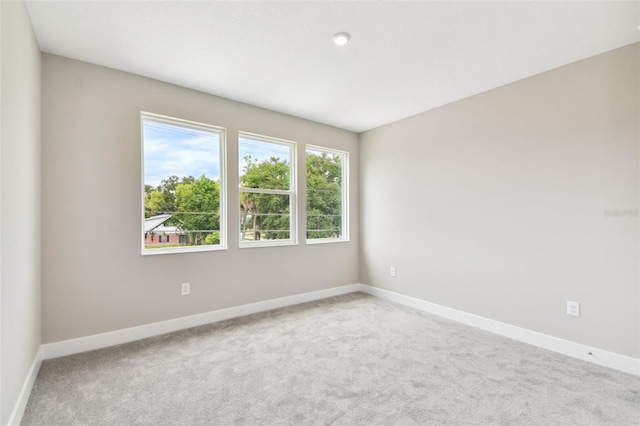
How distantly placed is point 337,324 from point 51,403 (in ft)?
7.58

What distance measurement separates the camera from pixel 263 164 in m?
3.76

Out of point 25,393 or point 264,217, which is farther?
point 264,217

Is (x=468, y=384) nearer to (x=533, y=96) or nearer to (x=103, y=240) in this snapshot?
(x=533, y=96)

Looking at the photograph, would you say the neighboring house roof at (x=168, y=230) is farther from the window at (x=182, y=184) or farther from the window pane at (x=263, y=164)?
the window pane at (x=263, y=164)

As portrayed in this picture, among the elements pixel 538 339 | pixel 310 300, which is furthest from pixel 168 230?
pixel 538 339

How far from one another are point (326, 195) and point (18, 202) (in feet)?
10.7

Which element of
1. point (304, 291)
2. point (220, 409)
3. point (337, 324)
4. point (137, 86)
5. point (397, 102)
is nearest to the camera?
point (220, 409)

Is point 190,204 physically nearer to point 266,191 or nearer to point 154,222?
point 154,222

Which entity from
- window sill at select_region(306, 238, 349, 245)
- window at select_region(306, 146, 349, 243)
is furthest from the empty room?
window at select_region(306, 146, 349, 243)

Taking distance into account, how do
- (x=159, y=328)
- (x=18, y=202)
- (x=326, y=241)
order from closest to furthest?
(x=18, y=202) < (x=159, y=328) < (x=326, y=241)

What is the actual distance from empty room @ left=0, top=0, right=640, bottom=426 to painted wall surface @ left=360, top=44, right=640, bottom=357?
19mm

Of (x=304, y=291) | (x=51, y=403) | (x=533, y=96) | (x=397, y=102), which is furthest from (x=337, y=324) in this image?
(x=533, y=96)

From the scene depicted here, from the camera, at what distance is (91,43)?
7.55ft

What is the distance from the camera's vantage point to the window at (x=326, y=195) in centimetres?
421
